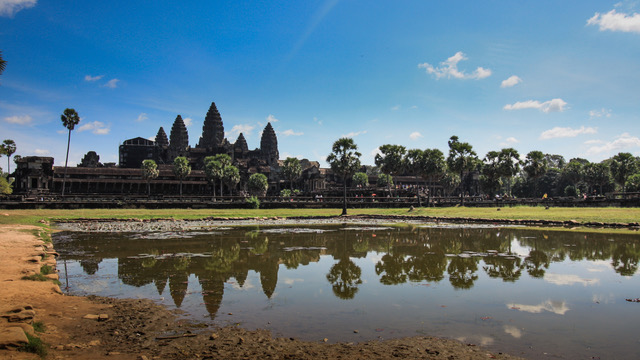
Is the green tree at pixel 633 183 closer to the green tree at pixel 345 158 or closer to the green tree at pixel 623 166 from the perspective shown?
the green tree at pixel 623 166

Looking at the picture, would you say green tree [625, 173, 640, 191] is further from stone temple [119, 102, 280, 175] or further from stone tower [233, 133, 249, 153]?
stone tower [233, 133, 249, 153]

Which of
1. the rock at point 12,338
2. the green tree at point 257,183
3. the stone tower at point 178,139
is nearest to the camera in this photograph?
the rock at point 12,338

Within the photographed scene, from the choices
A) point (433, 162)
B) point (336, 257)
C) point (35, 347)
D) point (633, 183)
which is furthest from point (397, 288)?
point (633, 183)

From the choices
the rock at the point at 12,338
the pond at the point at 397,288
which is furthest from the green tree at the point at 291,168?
the rock at the point at 12,338

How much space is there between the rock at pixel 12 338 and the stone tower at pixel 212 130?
11954 centimetres

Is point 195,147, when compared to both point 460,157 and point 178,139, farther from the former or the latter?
point 460,157

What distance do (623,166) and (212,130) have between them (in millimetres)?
106674

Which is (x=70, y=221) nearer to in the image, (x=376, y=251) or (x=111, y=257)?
(x=111, y=257)

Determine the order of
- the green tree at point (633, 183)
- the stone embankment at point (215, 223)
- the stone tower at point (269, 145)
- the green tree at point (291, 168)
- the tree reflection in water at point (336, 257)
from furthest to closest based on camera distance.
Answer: the stone tower at point (269, 145), the green tree at point (291, 168), the green tree at point (633, 183), the stone embankment at point (215, 223), the tree reflection in water at point (336, 257)

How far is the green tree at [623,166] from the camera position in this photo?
82.1 m

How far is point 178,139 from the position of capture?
402 feet

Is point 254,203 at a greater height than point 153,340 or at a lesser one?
greater

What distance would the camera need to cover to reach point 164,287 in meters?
9.95

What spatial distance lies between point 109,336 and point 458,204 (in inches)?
2314
